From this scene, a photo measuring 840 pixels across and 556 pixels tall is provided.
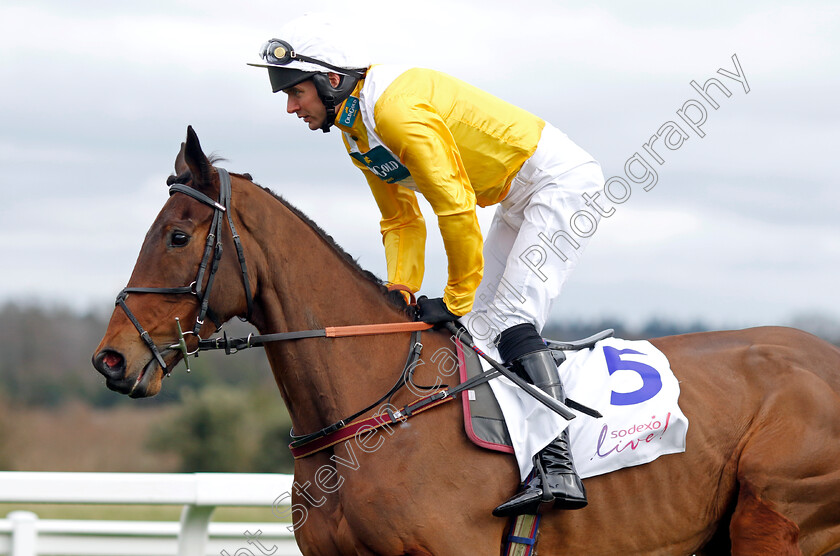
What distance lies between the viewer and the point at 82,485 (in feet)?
15.5

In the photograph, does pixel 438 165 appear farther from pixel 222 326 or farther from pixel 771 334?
pixel 771 334

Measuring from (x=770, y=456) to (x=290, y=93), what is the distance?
8.26 feet

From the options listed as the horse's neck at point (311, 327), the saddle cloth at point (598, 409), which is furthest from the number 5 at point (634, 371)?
the horse's neck at point (311, 327)

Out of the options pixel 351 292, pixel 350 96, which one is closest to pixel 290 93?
pixel 350 96

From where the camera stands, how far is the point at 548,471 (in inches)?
142

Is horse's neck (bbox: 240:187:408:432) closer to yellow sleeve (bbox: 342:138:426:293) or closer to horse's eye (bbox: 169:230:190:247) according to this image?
horse's eye (bbox: 169:230:190:247)

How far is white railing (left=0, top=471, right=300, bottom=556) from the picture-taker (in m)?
4.70

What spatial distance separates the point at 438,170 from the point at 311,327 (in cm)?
78

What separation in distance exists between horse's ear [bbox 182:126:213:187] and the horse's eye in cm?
22

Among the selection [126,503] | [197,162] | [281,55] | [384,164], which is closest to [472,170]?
[384,164]

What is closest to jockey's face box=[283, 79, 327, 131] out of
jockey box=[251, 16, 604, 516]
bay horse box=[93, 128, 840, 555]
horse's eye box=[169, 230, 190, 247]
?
jockey box=[251, 16, 604, 516]

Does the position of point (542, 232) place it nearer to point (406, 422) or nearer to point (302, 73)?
point (406, 422)

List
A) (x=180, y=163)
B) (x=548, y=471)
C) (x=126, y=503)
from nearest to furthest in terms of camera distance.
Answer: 1. (x=548, y=471)
2. (x=180, y=163)
3. (x=126, y=503)

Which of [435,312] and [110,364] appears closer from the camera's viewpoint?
[110,364]
